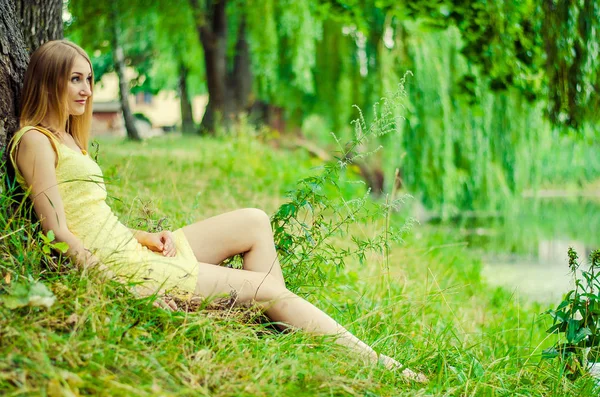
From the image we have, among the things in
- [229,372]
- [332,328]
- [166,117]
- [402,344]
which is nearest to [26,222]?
[229,372]

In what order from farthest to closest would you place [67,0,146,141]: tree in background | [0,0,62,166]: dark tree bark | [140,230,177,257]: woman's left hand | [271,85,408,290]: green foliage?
[67,0,146,141]: tree in background, [271,85,408,290]: green foliage, [0,0,62,166]: dark tree bark, [140,230,177,257]: woman's left hand

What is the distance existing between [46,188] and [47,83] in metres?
0.47

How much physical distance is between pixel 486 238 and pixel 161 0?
21.0 feet

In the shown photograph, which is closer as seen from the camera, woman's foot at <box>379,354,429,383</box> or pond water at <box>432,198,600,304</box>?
woman's foot at <box>379,354,429,383</box>

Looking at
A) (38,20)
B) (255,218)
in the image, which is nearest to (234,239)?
(255,218)

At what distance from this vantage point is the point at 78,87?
8.89 ft

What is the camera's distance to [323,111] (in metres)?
11.4

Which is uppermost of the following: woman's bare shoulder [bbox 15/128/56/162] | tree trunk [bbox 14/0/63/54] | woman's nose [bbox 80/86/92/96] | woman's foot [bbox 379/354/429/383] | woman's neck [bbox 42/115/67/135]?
tree trunk [bbox 14/0/63/54]

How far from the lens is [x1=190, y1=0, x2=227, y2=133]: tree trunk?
11.9 m

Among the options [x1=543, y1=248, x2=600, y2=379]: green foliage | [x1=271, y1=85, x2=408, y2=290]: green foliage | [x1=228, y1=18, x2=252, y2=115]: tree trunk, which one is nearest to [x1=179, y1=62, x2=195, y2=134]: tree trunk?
[x1=228, y1=18, x2=252, y2=115]: tree trunk

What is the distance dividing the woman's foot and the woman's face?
58.3 inches

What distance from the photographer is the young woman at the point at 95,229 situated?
2469mm

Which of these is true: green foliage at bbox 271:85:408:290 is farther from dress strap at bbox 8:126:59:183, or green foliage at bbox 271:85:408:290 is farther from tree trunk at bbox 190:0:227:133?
tree trunk at bbox 190:0:227:133

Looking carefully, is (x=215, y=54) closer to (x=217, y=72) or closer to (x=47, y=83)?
(x=217, y=72)
